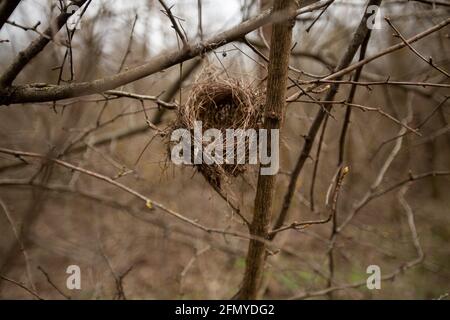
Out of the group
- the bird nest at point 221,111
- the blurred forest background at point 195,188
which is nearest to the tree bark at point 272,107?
the bird nest at point 221,111

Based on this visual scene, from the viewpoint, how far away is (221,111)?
2.43 m

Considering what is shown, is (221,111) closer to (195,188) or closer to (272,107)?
(272,107)

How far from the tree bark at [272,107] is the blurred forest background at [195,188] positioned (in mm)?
1343

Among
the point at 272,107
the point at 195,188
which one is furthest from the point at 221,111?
the point at 195,188

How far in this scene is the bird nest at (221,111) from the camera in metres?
2.22

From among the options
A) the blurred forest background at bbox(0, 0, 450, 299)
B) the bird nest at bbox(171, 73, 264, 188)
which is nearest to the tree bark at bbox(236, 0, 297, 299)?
the bird nest at bbox(171, 73, 264, 188)

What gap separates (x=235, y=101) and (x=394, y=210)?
559cm

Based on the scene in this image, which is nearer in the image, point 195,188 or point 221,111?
point 221,111

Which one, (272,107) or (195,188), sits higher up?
(195,188)

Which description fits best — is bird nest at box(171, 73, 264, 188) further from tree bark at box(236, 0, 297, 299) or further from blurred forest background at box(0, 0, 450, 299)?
blurred forest background at box(0, 0, 450, 299)

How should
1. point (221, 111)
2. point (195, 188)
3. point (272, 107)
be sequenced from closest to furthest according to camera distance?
point (272, 107)
point (221, 111)
point (195, 188)

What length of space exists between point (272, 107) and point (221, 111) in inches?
18.9

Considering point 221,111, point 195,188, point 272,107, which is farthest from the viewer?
point 195,188

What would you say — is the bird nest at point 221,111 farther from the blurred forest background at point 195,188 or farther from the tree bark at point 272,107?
the blurred forest background at point 195,188
